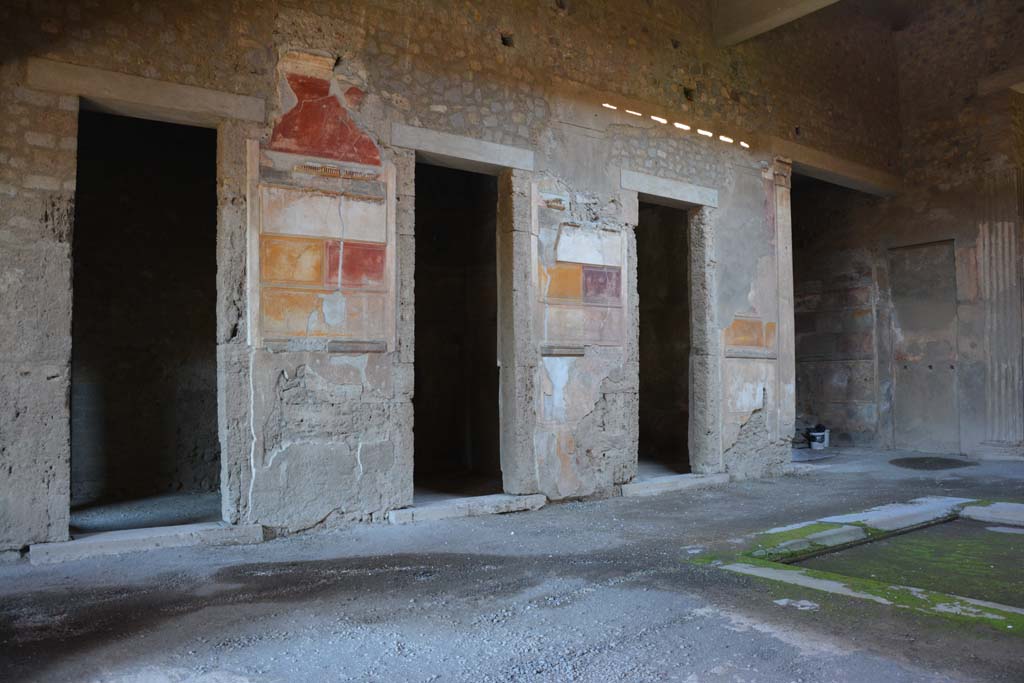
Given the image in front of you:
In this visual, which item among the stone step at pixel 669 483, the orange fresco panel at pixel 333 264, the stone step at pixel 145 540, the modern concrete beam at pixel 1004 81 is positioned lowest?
the stone step at pixel 669 483

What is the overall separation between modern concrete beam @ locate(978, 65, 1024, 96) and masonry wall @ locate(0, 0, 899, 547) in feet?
7.66

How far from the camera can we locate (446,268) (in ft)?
29.0

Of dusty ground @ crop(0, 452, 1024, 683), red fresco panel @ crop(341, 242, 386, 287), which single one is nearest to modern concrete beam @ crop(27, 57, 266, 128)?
red fresco panel @ crop(341, 242, 386, 287)

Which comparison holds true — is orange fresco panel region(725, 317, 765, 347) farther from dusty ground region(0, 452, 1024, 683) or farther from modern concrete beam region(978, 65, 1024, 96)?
modern concrete beam region(978, 65, 1024, 96)

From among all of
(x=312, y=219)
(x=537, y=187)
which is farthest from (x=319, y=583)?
(x=537, y=187)

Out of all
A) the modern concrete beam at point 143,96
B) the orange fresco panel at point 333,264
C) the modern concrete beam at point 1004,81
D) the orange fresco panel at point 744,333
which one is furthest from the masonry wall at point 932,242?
the modern concrete beam at point 143,96

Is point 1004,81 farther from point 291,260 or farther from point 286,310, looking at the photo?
point 286,310

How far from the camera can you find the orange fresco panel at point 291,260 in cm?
514

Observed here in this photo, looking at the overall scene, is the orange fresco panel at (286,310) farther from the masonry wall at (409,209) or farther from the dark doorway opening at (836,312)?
the dark doorway opening at (836,312)

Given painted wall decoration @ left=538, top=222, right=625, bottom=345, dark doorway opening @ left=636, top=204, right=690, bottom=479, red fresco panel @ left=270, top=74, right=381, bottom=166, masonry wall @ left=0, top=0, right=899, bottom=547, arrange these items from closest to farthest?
masonry wall @ left=0, top=0, right=899, bottom=547
red fresco panel @ left=270, top=74, right=381, bottom=166
painted wall decoration @ left=538, top=222, right=625, bottom=345
dark doorway opening @ left=636, top=204, right=690, bottom=479

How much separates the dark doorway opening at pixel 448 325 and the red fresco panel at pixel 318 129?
2.93 m

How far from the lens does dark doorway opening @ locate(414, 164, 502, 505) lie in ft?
28.0

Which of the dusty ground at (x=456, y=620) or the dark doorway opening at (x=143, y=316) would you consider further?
the dark doorway opening at (x=143, y=316)

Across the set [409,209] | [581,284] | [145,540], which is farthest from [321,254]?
[581,284]
